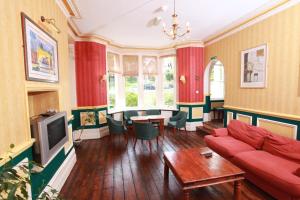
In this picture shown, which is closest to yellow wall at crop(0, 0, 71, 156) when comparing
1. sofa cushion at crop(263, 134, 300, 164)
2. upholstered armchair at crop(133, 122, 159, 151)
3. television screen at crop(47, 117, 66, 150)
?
television screen at crop(47, 117, 66, 150)

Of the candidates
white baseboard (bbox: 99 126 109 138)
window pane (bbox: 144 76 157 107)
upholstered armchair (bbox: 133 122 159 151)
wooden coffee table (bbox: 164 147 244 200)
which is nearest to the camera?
wooden coffee table (bbox: 164 147 244 200)

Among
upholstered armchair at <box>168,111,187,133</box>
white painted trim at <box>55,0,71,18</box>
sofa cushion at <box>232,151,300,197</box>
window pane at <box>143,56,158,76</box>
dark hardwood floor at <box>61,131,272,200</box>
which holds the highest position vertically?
white painted trim at <box>55,0,71,18</box>

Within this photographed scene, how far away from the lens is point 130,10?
3.29 m

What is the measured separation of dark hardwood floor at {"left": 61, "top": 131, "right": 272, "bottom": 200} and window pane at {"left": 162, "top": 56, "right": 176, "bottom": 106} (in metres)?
2.41

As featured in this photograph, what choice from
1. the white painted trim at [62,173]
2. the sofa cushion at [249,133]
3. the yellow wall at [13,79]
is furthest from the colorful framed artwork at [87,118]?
the sofa cushion at [249,133]

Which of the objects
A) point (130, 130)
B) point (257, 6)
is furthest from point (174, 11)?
point (130, 130)

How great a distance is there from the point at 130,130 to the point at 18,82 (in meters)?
4.56

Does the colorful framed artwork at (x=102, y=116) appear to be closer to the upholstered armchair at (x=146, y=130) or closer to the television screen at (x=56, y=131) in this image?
the upholstered armchair at (x=146, y=130)

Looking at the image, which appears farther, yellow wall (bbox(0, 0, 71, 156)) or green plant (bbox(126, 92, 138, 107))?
green plant (bbox(126, 92, 138, 107))

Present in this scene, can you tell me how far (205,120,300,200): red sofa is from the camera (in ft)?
6.63

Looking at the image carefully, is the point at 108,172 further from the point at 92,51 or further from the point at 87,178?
the point at 92,51

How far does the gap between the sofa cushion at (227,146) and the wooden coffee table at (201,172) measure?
0.52 m

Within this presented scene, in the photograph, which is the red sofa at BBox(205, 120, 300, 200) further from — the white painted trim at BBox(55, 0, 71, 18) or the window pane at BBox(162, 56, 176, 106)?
the white painted trim at BBox(55, 0, 71, 18)

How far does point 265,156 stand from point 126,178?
2.42 meters
